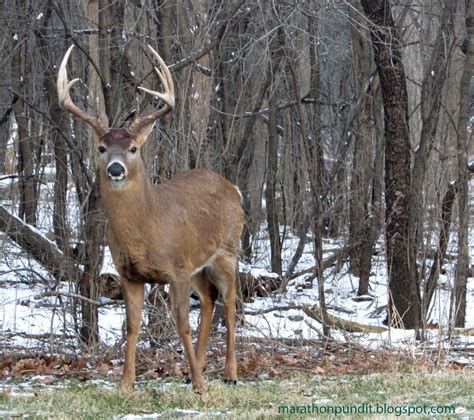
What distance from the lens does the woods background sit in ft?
38.9

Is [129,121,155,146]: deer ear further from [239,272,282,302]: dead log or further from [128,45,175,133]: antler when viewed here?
[239,272,282,302]: dead log

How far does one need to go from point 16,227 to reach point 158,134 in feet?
7.04

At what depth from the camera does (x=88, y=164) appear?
12469 millimetres

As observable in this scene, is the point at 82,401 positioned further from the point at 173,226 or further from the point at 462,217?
the point at 462,217

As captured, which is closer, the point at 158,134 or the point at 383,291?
the point at 158,134

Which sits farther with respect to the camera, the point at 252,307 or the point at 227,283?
the point at 252,307

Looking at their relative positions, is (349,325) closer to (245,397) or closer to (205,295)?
(205,295)

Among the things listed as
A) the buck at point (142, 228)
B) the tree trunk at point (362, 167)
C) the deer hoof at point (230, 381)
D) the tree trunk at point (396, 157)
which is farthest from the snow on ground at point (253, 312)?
the buck at point (142, 228)

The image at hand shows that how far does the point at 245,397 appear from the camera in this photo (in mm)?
7676

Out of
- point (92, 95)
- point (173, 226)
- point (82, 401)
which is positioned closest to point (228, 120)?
point (92, 95)

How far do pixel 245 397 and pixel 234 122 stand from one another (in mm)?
7235

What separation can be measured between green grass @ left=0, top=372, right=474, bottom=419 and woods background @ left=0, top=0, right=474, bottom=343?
2105mm

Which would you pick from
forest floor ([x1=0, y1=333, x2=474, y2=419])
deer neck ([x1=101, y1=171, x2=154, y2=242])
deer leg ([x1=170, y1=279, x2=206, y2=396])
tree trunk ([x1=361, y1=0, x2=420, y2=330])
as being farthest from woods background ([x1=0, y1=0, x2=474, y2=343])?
deer leg ([x1=170, y1=279, x2=206, y2=396])

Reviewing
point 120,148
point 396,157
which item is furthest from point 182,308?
point 396,157
